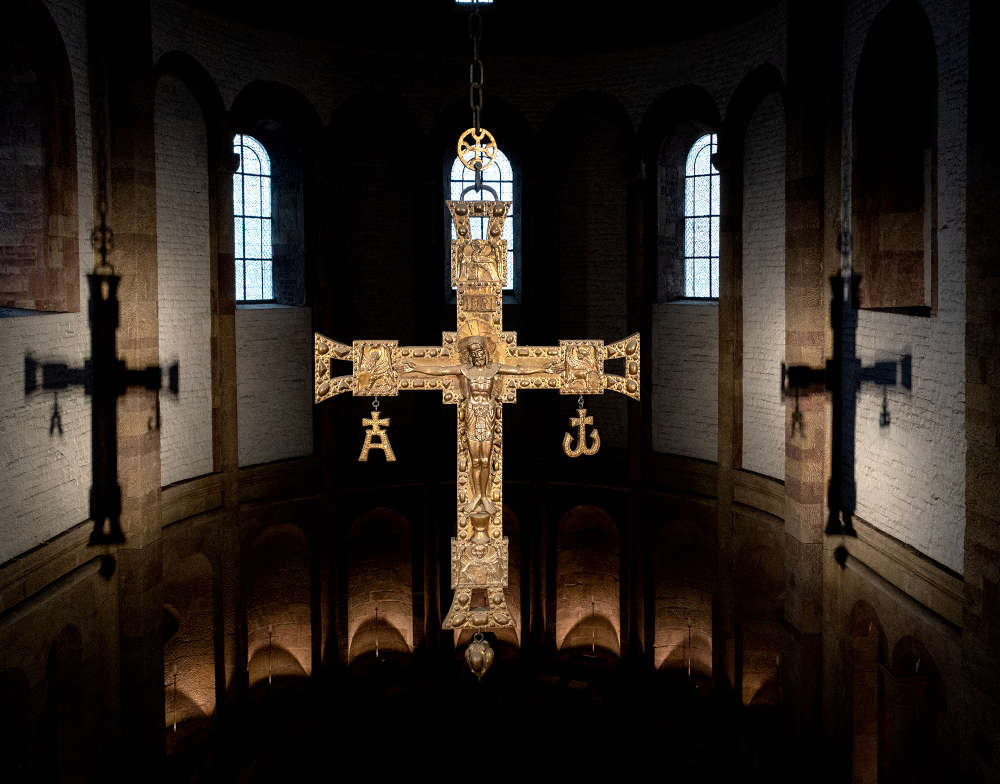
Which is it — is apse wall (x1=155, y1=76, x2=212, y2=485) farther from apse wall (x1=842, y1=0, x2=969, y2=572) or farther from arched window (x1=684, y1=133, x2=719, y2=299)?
apse wall (x1=842, y1=0, x2=969, y2=572)

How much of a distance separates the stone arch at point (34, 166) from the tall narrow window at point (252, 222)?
192 inches

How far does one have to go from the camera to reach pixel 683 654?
723 inches

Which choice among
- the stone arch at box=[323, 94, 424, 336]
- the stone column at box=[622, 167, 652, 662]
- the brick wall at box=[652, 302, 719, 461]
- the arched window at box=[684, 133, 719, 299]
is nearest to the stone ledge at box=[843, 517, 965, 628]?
the brick wall at box=[652, 302, 719, 461]

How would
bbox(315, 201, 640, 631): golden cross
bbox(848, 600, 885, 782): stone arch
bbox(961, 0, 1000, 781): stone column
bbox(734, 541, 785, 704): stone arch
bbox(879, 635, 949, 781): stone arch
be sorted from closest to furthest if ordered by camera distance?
bbox(961, 0, 1000, 781): stone column → bbox(315, 201, 640, 631): golden cross → bbox(879, 635, 949, 781): stone arch → bbox(848, 600, 885, 782): stone arch → bbox(734, 541, 785, 704): stone arch

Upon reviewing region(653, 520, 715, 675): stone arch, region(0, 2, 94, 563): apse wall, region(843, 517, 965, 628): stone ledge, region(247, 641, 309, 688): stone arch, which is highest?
region(0, 2, 94, 563): apse wall

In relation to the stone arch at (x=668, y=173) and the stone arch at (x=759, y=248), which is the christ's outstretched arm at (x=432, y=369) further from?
the stone arch at (x=668, y=173)

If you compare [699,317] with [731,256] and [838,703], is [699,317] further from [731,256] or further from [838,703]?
[838,703]

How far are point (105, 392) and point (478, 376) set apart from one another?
5.43 m

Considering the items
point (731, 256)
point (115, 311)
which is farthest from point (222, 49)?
point (731, 256)

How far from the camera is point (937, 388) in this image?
1165 centimetres

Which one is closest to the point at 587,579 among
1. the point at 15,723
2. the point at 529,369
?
the point at 529,369

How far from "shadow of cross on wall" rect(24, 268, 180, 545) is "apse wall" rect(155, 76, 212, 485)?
1228 mm

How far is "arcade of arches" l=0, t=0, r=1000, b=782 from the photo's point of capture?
1192 centimetres

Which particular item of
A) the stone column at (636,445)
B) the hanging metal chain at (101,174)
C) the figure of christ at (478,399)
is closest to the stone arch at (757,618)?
the stone column at (636,445)
